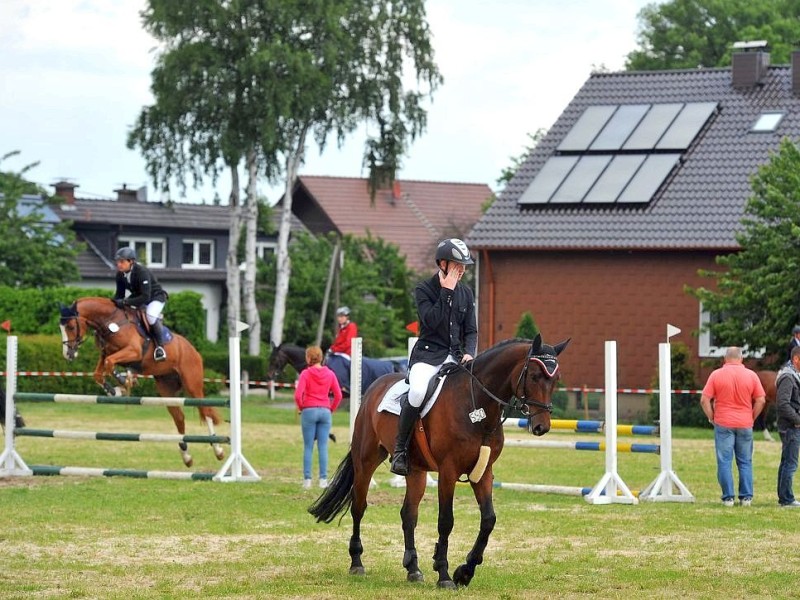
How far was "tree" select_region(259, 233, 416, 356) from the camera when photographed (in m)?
46.8

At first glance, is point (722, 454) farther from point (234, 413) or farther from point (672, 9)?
point (672, 9)

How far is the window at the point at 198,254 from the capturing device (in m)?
57.2

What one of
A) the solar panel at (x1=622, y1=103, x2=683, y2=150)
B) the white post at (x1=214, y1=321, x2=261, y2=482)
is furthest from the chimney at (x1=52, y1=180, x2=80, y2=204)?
the white post at (x1=214, y1=321, x2=261, y2=482)

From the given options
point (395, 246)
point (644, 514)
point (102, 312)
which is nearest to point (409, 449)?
point (644, 514)

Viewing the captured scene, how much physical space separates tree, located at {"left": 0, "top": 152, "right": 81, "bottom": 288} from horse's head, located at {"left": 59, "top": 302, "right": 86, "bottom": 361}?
28.3 m

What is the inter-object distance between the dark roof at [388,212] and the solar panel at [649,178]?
2700 centimetres

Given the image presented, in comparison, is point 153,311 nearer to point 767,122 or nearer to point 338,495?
point 338,495

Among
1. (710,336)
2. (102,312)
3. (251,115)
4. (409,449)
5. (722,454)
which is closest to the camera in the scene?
(409,449)

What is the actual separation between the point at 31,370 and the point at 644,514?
24.3m

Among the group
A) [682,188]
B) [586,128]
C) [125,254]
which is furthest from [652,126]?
[125,254]

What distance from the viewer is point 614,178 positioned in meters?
35.5

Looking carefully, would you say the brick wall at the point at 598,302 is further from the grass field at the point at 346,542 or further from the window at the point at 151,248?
the window at the point at 151,248

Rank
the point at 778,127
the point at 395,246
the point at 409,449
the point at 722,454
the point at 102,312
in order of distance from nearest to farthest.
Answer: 1. the point at 409,449
2. the point at 722,454
3. the point at 102,312
4. the point at 778,127
5. the point at 395,246

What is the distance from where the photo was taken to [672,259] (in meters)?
34.1
